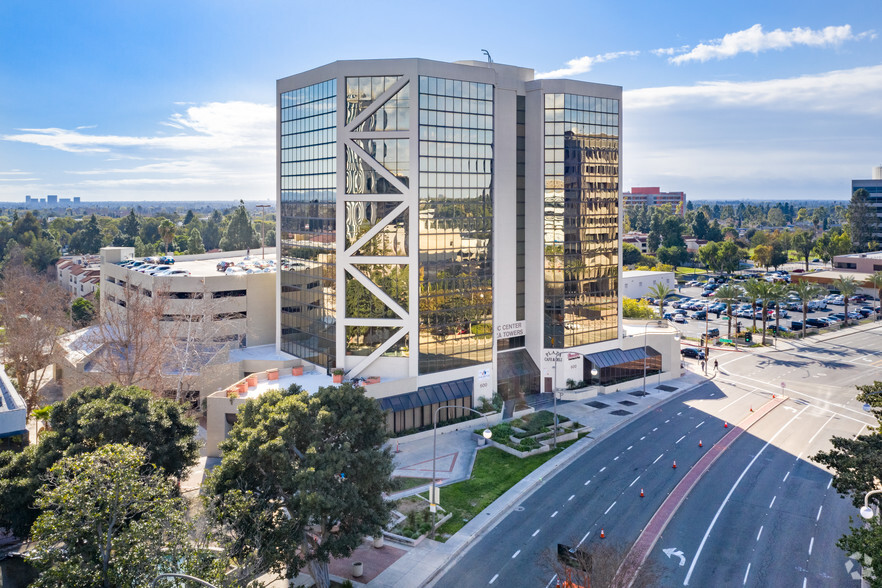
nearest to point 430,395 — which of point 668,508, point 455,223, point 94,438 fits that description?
point 455,223

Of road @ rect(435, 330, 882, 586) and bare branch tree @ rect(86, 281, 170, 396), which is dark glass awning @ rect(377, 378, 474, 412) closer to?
road @ rect(435, 330, 882, 586)

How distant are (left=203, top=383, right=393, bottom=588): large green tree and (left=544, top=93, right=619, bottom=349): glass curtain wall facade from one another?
39147mm

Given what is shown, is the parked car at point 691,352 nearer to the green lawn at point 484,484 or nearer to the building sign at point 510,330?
the building sign at point 510,330

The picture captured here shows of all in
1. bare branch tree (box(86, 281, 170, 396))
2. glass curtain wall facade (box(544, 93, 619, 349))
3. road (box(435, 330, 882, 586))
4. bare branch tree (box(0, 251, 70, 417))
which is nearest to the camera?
road (box(435, 330, 882, 586))

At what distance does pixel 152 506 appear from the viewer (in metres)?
26.2

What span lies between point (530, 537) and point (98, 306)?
90349 mm

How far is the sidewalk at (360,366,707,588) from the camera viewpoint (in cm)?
3688

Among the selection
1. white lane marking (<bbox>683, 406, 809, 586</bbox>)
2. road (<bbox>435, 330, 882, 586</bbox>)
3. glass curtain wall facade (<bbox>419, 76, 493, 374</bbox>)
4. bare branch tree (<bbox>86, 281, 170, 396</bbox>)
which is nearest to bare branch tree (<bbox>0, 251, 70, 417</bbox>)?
bare branch tree (<bbox>86, 281, 170, 396</bbox>)

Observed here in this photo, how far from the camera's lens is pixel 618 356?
75625 mm

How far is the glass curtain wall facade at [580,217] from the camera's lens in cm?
7006

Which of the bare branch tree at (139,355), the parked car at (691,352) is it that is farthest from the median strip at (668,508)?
the bare branch tree at (139,355)

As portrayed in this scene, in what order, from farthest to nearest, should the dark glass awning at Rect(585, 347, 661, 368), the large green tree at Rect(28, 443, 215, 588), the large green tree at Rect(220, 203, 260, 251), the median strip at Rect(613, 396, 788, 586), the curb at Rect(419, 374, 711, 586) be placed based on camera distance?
1. the large green tree at Rect(220, 203, 260, 251)
2. the dark glass awning at Rect(585, 347, 661, 368)
3. the curb at Rect(419, 374, 711, 586)
4. the median strip at Rect(613, 396, 788, 586)
5. the large green tree at Rect(28, 443, 215, 588)

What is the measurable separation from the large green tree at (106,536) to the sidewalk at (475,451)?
1382cm

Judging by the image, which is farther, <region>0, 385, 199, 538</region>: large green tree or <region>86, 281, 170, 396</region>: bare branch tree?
<region>86, 281, 170, 396</region>: bare branch tree
